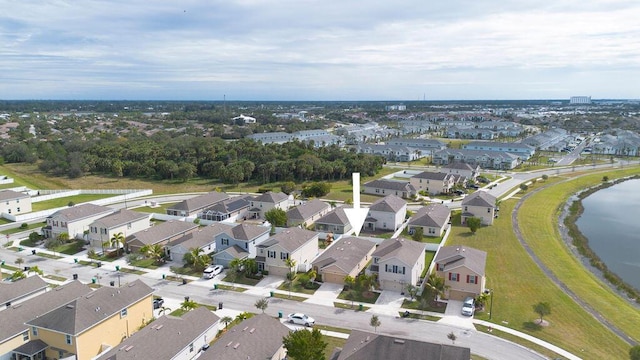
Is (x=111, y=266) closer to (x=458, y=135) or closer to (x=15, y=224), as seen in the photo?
(x=15, y=224)

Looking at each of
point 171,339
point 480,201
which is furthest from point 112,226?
point 480,201

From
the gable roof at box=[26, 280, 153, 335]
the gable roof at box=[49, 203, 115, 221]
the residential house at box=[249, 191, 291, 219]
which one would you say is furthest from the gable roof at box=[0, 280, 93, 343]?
the residential house at box=[249, 191, 291, 219]

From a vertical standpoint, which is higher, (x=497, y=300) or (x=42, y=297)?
(x=42, y=297)

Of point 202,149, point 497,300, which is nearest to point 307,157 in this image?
point 202,149

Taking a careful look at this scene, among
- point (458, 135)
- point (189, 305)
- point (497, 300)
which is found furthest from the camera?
point (458, 135)

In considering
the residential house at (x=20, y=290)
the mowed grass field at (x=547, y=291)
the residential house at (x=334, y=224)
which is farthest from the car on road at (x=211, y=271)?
the mowed grass field at (x=547, y=291)
